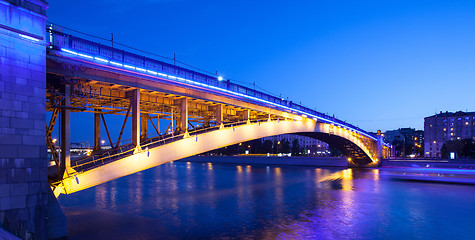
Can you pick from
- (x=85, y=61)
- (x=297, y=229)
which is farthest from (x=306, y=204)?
(x=85, y=61)

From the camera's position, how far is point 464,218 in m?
21.8

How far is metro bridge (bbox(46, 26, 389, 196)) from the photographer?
15.4 m

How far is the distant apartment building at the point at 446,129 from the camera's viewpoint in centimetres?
12638

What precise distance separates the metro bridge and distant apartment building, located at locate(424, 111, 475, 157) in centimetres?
12406

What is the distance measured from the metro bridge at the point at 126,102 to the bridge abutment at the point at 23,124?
1.87 m

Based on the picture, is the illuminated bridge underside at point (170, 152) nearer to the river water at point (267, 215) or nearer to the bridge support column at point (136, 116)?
the bridge support column at point (136, 116)

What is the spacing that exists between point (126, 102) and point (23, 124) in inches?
402

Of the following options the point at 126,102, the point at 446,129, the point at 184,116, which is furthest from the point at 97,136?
the point at 446,129

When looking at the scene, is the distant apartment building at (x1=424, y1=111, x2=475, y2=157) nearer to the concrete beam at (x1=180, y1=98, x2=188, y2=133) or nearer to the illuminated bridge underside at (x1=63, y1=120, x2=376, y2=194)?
the illuminated bridge underside at (x1=63, y1=120, x2=376, y2=194)

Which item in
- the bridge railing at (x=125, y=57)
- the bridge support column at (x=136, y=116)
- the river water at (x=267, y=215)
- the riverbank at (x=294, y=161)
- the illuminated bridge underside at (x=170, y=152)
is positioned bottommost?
the riverbank at (x=294, y=161)

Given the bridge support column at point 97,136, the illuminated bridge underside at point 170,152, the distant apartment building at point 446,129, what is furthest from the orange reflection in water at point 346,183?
the distant apartment building at point 446,129

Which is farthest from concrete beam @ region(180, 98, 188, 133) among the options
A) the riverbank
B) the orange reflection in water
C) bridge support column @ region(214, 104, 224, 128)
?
the riverbank

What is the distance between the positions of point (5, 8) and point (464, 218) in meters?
26.7

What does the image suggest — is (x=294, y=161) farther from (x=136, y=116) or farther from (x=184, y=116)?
(x=136, y=116)
